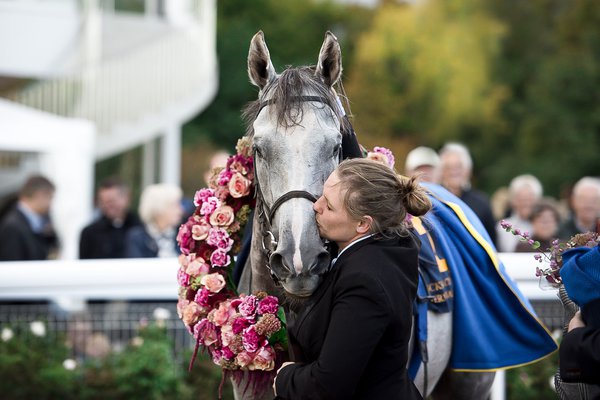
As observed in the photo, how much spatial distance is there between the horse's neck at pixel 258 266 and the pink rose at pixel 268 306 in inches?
4.7

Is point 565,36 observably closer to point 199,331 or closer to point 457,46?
point 457,46

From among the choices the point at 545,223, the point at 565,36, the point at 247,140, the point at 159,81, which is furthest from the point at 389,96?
the point at 247,140

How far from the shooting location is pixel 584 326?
2.92 m

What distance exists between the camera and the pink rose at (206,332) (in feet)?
12.9

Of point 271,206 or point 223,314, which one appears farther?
point 223,314

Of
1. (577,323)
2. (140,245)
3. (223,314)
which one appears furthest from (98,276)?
(577,323)

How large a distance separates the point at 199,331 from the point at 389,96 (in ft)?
117

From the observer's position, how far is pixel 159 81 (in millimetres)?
16750

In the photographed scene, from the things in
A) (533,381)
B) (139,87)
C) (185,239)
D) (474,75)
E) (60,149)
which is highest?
(474,75)

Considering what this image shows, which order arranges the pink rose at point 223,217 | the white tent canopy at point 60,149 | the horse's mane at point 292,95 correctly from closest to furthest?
the horse's mane at point 292,95, the pink rose at point 223,217, the white tent canopy at point 60,149

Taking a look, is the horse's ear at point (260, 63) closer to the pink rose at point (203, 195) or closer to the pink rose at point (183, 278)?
the pink rose at point (203, 195)

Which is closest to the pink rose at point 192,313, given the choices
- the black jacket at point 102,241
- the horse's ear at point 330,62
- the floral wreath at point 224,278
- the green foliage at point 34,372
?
the floral wreath at point 224,278

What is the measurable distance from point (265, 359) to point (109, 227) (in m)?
4.73

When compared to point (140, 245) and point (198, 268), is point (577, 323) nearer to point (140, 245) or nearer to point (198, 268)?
point (198, 268)
